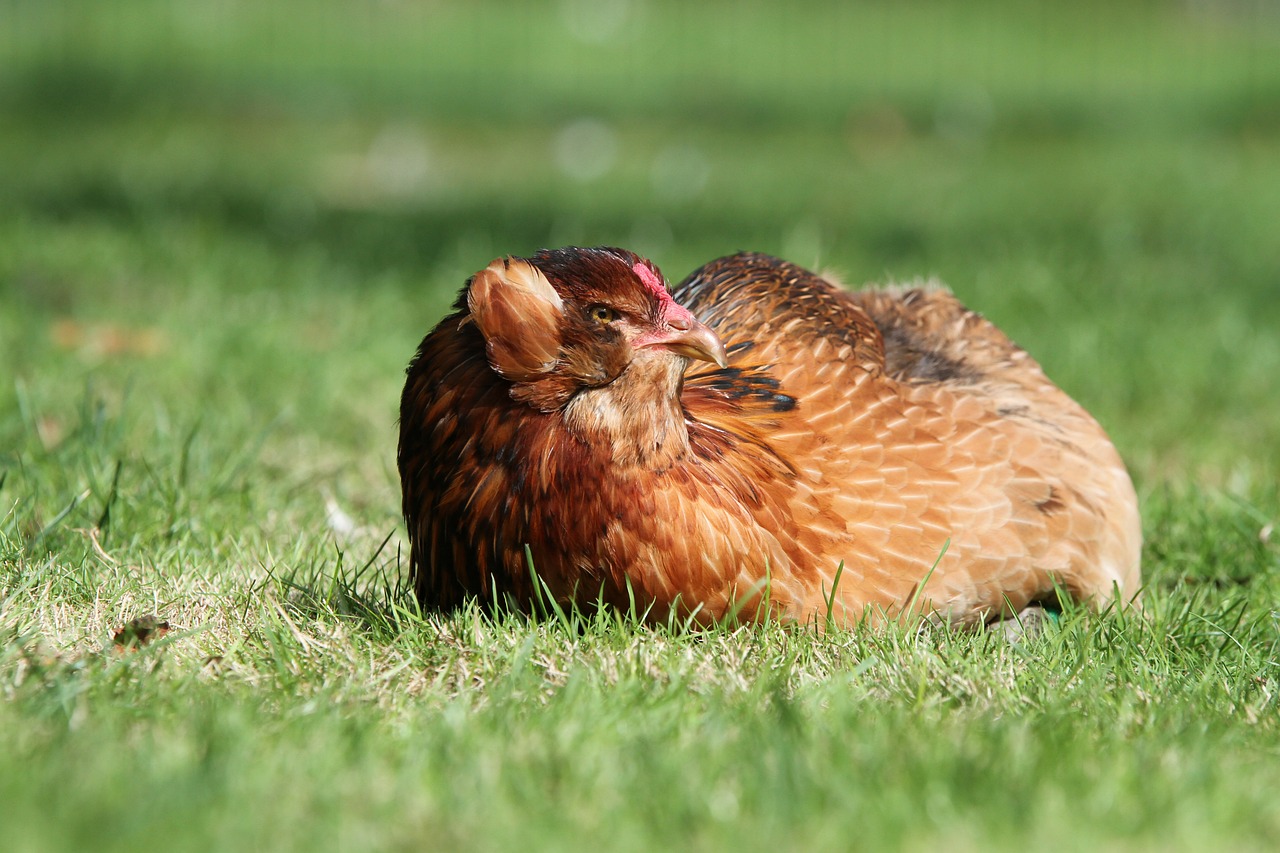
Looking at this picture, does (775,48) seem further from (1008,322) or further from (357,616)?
(357,616)

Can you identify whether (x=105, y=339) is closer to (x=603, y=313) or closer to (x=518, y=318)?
(x=518, y=318)

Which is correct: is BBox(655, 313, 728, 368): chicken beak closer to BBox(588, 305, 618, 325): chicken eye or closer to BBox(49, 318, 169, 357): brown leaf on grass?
BBox(588, 305, 618, 325): chicken eye

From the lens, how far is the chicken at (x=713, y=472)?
273 cm

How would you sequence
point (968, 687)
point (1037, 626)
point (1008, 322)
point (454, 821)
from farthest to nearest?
point (1008, 322)
point (1037, 626)
point (968, 687)
point (454, 821)

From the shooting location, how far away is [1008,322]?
19.2 feet

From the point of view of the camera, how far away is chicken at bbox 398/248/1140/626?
2732 millimetres

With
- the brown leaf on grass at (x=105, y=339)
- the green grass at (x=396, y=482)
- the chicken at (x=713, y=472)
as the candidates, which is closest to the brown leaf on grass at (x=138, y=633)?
the green grass at (x=396, y=482)

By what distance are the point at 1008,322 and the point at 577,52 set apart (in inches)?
358

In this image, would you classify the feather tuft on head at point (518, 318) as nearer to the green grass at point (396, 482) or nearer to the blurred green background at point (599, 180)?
the green grass at point (396, 482)

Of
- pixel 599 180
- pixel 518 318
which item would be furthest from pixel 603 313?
pixel 599 180

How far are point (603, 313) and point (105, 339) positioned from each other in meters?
2.96

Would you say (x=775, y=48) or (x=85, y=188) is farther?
(x=775, y=48)

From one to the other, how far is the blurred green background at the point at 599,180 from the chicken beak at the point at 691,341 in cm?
154

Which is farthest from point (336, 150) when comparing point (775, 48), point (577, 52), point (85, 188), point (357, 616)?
point (357, 616)
